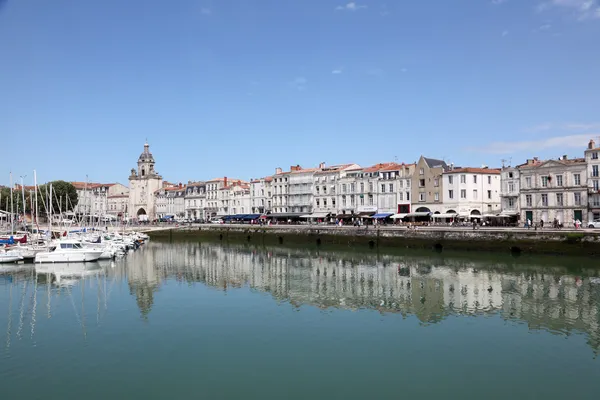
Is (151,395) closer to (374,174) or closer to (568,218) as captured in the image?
(568,218)

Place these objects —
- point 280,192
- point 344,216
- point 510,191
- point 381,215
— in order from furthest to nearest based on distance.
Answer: point 280,192 → point 344,216 → point 381,215 → point 510,191

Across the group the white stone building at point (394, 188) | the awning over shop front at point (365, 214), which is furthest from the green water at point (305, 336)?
the awning over shop front at point (365, 214)

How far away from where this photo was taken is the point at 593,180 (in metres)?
43.4

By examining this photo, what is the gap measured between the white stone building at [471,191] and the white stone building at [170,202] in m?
58.1

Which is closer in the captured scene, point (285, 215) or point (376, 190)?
point (376, 190)

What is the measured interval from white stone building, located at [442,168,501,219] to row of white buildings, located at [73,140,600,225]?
112 mm

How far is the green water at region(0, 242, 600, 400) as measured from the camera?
39.8ft

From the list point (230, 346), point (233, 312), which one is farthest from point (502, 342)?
point (233, 312)

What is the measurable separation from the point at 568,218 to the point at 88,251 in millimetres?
41369

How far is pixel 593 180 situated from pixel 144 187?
81559 mm

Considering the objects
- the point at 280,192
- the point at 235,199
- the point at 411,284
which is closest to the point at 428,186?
the point at 280,192

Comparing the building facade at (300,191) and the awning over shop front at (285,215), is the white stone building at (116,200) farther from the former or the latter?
the building facade at (300,191)

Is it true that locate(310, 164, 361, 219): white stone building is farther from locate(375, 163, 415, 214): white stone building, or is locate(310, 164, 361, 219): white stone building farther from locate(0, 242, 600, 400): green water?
locate(0, 242, 600, 400): green water

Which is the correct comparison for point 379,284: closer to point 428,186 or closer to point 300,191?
point 428,186
